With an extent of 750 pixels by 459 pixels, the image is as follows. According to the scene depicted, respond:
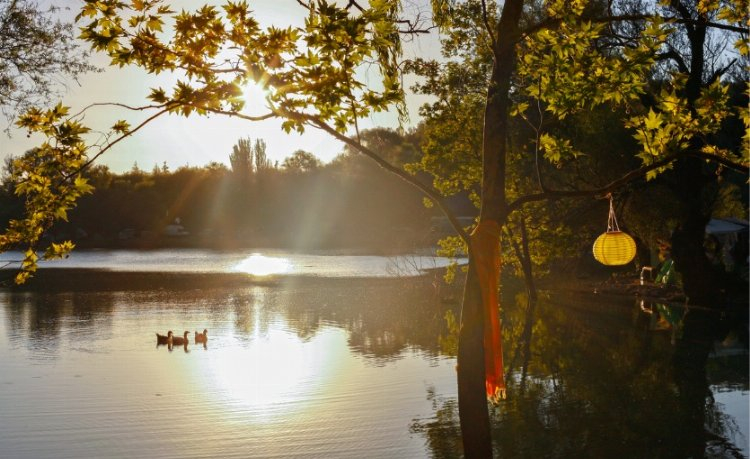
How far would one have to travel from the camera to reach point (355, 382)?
12562mm

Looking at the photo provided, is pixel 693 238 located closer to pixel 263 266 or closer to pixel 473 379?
pixel 473 379

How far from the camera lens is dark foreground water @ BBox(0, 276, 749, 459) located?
8.91 m

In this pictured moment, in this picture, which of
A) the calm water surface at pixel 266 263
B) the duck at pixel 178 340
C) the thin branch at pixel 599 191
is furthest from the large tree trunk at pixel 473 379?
the calm water surface at pixel 266 263

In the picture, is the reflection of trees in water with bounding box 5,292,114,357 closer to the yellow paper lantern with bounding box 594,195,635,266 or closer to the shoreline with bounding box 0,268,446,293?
the shoreline with bounding box 0,268,446,293

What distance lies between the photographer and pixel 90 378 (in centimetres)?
1295

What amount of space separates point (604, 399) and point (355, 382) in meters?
3.82

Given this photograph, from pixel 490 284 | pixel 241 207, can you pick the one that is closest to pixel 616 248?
pixel 490 284

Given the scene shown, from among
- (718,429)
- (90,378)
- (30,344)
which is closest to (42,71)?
(90,378)

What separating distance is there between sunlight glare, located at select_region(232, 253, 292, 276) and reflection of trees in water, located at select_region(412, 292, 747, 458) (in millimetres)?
21590

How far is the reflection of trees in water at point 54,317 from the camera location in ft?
56.1

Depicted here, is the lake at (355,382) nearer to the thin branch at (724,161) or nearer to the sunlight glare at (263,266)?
the thin branch at (724,161)

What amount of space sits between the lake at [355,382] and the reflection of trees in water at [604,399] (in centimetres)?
3

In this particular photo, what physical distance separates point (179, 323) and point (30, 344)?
4.00m

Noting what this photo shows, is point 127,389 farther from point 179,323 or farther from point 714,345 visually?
point 714,345
